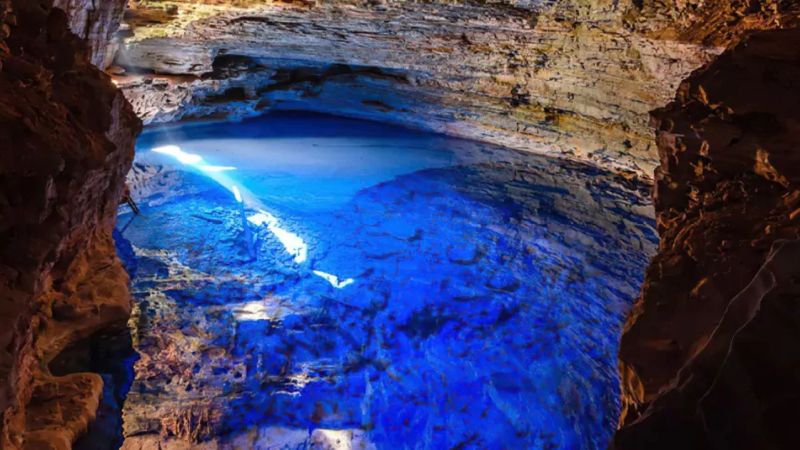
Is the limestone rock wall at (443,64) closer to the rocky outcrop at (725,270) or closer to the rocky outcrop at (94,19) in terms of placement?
the rocky outcrop at (94,19)

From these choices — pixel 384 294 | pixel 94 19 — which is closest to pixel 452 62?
pixel 384 294

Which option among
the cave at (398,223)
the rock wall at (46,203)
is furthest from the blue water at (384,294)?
the rock wall at (46,203)

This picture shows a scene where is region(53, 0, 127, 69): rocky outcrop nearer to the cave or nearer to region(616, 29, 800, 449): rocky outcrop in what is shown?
the cave

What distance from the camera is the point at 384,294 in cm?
748

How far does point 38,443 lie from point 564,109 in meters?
6.61

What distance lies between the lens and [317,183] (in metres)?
8.34

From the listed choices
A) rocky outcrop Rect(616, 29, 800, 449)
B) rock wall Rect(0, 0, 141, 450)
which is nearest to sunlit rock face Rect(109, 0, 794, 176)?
rocky outcrop Rect(616, 29, 800, 449)

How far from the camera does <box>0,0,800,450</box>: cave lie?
240 cm

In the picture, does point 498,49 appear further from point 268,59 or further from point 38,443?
point 38,443

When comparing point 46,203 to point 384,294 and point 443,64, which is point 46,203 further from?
point 443,64

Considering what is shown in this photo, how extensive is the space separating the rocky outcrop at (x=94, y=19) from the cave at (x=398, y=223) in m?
Result: 0.04

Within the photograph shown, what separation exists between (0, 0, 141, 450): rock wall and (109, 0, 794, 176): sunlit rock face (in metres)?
3.31

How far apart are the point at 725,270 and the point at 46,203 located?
305cm

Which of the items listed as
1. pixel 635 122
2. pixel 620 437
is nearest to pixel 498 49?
pixel 635 122
